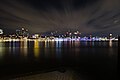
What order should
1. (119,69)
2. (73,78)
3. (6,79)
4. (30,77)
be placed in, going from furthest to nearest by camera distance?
1. (119,69)
2. (73,78)
3. (30,77)
4. (6,79)

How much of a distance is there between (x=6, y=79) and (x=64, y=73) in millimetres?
3915

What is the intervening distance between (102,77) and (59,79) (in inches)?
463

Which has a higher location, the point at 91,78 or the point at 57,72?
the point at 57,72

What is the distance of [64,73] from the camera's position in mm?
9812

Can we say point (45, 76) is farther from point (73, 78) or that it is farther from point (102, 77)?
point (102, 77)

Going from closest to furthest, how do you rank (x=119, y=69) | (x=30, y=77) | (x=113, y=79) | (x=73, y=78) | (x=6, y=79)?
1. (x=6, y=79)
2. (x=30, y=77)
3. (x=73, y=78)
4. (x=119, y=69)
5. (x=113, y=79)

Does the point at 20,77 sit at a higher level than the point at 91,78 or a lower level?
higher

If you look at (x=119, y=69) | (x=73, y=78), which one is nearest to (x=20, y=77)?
(x=73, y=78)

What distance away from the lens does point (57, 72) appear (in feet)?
32.2

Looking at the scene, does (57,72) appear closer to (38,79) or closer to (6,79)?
(38,79)

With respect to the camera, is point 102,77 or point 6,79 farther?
point 102,77

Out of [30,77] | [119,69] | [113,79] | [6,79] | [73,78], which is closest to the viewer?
[6,79]

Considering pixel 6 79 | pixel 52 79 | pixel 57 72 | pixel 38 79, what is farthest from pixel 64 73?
pixel 6 79

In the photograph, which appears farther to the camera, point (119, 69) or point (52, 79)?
point (119, 69)
